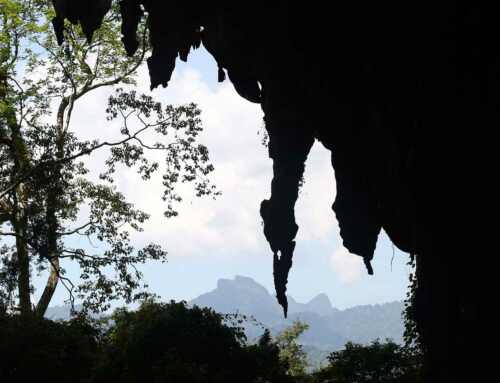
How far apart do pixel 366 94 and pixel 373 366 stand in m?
11.1

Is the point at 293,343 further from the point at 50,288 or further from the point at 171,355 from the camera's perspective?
the point at 171,355

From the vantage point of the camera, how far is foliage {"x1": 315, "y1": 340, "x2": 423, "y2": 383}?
15.6m

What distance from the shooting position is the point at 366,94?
20.9 ft

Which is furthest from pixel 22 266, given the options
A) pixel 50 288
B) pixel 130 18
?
pixel 130 18

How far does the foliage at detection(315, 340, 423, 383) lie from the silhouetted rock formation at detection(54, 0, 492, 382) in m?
8.76

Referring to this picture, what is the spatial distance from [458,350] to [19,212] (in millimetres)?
21903

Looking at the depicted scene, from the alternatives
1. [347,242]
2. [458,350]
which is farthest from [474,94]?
[347,242]

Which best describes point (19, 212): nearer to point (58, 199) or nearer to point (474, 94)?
point (58, 199)

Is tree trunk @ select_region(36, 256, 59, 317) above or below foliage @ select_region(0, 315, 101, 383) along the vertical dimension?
above

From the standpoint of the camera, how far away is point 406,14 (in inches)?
206

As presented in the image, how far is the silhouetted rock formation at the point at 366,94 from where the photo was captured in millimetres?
4410

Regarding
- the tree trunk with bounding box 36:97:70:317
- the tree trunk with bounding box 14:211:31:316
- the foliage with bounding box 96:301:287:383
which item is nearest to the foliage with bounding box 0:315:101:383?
the foliage with bounding box 96:301:287:383

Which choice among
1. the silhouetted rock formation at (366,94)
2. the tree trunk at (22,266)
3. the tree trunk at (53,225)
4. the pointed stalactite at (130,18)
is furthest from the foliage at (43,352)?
the pointed stalactite at (130,18)

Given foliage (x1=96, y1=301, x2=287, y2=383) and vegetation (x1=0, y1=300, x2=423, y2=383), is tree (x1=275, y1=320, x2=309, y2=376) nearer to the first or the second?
vegetation (x1=0, y1=300, x2=423, y2=383)
